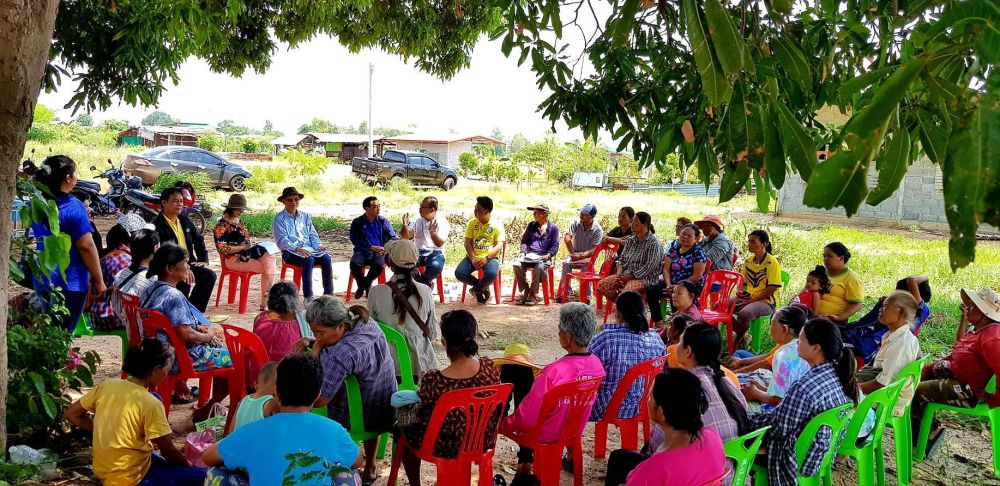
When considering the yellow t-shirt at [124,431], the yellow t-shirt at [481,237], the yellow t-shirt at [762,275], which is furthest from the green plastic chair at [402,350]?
the yellow t-shirt at [481,237]

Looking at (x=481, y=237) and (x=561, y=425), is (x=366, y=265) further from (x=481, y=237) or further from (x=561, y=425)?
(x=561, y=425)

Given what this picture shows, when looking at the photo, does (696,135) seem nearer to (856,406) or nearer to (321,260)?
(856,406)

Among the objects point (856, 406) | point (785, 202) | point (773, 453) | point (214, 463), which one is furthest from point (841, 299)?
point (785, 202)

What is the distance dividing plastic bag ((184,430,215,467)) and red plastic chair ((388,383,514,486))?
37.5 inches

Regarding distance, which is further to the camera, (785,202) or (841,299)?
(785,202)

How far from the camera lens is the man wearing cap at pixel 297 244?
757cm

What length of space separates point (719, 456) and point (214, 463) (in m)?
1.81

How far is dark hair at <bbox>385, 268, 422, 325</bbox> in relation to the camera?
14.5ft

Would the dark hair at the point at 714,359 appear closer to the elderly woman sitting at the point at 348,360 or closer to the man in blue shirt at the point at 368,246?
the elderly woman sitting at the point at 348,360

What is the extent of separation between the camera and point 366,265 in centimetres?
795

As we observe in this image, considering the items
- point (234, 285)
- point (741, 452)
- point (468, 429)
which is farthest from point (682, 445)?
point (234, 285)

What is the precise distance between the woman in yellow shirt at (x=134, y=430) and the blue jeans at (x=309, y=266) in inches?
178

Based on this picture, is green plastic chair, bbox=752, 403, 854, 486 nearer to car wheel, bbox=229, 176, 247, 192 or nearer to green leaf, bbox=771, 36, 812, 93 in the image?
green leaf, bbox=771, 36, 812, 93

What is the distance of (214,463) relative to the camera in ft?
8.51
